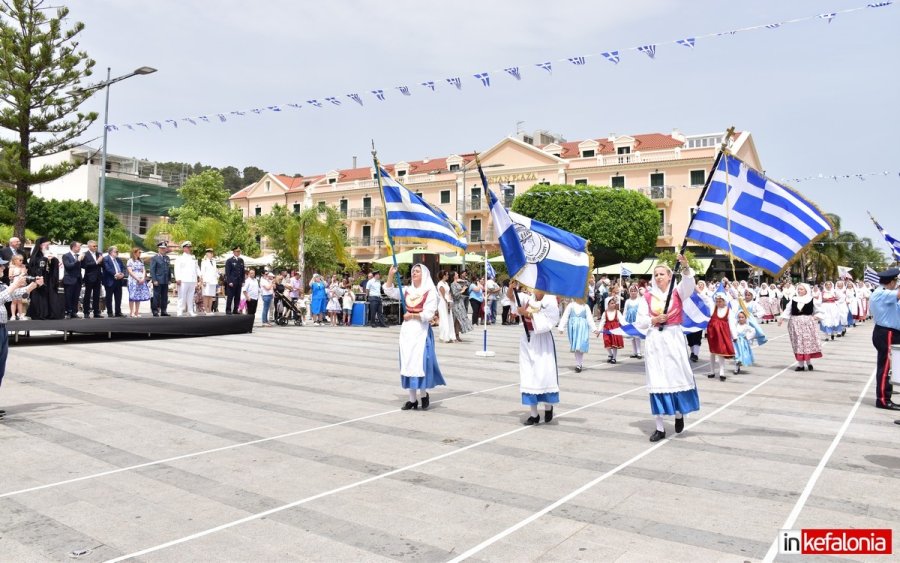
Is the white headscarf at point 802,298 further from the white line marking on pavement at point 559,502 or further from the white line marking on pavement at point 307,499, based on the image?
the white line marking on pavement at point 307,499

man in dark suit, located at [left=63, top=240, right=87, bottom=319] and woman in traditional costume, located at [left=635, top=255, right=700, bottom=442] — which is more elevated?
man in dark suit, located at [left=63, top=240, right=87, bottom=319]

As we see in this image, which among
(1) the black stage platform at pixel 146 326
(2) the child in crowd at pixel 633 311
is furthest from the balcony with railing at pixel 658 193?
(1) the black stage platform at pixel 146 326

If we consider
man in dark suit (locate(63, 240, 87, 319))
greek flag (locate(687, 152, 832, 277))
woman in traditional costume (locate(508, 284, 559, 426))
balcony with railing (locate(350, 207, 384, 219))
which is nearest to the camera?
greek flag (locate(687, 152, 832, 277))

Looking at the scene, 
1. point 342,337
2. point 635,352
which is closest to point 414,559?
point 635,352

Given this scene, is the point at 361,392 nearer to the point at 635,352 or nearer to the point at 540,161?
the point at 635,352

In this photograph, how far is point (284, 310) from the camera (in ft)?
80.3

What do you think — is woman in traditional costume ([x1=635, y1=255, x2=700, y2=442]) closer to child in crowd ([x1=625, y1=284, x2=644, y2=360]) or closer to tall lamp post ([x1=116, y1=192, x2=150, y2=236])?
child in crowd ([x1=625, y1=284, x2=644, y2=360])

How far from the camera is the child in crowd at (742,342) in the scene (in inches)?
529

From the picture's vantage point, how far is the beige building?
170ft

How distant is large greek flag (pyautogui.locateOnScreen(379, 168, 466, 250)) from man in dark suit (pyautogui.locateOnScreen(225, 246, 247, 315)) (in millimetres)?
9237

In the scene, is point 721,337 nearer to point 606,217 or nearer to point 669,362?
point 669,362

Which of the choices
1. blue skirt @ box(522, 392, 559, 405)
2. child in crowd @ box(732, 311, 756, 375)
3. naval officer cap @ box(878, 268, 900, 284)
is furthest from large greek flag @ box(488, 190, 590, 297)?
child in crowd @ box(732, 311, 756, 375)

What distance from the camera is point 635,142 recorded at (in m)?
55.2

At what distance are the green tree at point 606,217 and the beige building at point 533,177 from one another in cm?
344
